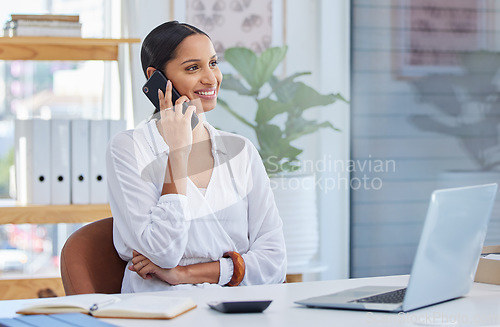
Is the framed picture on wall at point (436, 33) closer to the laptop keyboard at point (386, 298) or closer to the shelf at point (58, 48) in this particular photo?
the shelf at point (58, 48)

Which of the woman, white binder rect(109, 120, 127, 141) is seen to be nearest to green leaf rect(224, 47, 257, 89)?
white binder rect(109, 120, 127, 141)

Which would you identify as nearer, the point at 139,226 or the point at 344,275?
the point at 139,226

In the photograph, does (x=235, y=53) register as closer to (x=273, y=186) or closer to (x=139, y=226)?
(x=273, y=186)

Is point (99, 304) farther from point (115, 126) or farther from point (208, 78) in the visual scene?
point (115, 126)

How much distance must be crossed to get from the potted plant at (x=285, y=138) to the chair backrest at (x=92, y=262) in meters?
1.29

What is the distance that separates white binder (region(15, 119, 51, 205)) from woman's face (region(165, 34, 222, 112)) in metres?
1.01

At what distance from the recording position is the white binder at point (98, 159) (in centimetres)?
273

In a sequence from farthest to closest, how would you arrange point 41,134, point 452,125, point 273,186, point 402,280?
1. point 452,125
2. point 273,186
3. point 41,134
4. point 402,280

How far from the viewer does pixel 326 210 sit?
11.4ft

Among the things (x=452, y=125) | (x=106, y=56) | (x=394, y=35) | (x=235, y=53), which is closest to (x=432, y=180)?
(x=452, y=125)

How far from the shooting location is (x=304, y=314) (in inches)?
43.4

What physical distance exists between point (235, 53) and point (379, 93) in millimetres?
886

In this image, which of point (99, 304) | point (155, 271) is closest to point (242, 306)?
point (99, 304)

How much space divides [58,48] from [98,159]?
56cm
